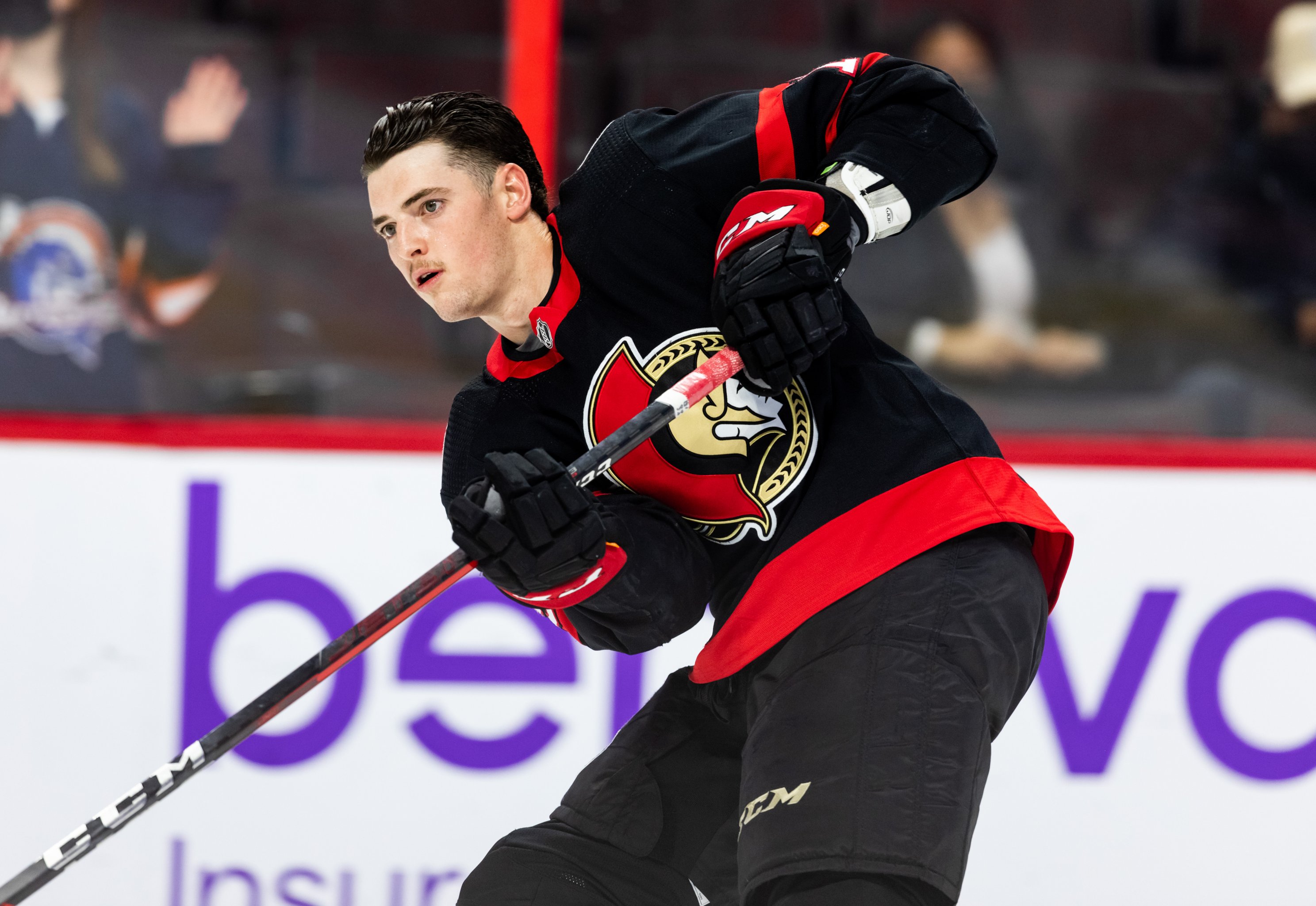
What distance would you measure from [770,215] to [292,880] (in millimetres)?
1619

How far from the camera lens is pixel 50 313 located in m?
2.82

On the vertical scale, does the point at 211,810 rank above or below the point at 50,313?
below

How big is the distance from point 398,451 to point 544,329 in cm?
103

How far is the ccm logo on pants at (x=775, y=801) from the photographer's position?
1.33m

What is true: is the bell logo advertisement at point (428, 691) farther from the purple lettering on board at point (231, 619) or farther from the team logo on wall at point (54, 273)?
the team logo on wall at point (54, 273)

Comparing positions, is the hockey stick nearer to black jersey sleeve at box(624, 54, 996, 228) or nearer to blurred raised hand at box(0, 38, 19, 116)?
black jersey sleeve at box(624, 54, 996, 228)

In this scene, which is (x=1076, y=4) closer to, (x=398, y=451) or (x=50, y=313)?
(x=398, y=451)

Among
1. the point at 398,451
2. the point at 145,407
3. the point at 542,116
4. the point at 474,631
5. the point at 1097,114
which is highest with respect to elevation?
the point at 1097,114

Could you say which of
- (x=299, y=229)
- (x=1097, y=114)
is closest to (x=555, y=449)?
(x=299, y=229)

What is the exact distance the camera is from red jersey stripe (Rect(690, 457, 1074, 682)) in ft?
4.79

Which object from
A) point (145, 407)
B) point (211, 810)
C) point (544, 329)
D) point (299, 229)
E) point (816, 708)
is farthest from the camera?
point (299, 229)

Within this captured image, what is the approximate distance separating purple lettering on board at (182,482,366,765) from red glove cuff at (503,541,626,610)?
1.10 metres

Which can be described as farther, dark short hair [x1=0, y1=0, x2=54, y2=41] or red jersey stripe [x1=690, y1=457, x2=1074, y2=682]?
dark short hair [x1=0, y1=0, x2=54, y2=41]

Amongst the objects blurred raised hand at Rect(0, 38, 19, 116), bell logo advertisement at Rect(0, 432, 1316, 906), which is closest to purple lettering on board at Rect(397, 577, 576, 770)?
bell logo advertisement at Rect(0, 432, 1316, 906)
